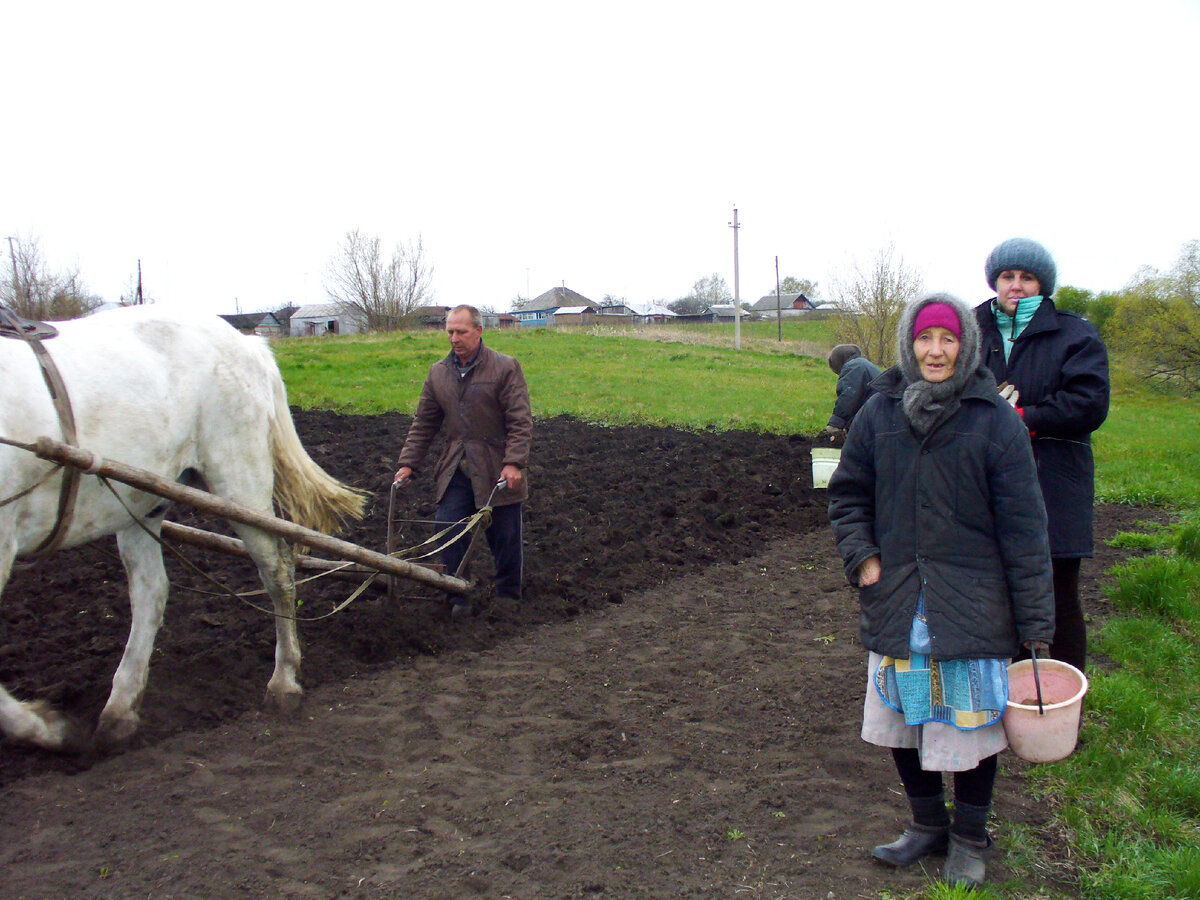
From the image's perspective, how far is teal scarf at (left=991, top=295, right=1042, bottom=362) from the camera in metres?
3.49

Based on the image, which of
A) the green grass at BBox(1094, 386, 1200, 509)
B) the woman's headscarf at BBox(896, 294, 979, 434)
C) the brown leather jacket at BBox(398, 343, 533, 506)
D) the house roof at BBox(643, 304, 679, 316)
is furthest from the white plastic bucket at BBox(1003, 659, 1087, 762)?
the house roof at BBox(643, 304, 679, 316)

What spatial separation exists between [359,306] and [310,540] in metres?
47.5

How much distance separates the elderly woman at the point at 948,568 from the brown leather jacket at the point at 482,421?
9.70ft

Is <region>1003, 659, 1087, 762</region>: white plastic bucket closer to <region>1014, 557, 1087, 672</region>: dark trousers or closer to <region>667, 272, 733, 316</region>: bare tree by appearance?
<region>1014, 557, 1087, 672</region>: dark trousers

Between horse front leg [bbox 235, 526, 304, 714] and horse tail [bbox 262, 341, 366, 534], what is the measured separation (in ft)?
1.11


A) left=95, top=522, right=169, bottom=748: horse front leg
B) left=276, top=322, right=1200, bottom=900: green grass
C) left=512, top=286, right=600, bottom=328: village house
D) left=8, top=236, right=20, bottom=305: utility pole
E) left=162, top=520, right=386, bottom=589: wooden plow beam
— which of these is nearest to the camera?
left=276, top=322, right=1200, bottom=900: green grass

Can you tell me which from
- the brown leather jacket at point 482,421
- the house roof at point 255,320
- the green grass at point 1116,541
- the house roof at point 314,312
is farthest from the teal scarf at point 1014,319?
the house roof at point 314,312

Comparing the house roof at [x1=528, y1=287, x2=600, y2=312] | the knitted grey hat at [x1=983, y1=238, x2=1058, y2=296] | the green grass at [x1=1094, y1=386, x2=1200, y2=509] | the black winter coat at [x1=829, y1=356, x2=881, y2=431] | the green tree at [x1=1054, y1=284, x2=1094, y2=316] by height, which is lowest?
the green grass at [x1=1094, y1=386, x2=1200, y2=509]

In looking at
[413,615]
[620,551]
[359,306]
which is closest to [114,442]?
[413,615]

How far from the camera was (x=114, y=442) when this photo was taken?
3762 mm

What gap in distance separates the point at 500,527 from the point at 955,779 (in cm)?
339

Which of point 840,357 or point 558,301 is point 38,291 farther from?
point 558,301

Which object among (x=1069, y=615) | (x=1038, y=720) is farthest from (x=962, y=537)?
(x=1069, y=615)

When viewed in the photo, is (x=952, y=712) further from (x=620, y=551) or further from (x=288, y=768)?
(x=620, y=551)
